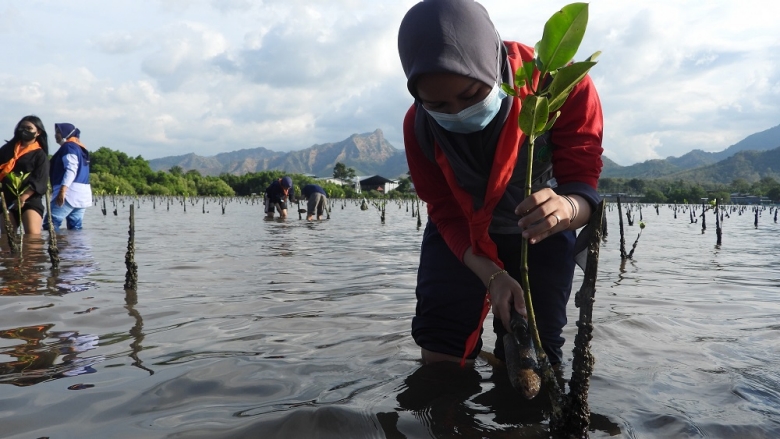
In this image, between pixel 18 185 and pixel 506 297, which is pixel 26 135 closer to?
pixel 18 185

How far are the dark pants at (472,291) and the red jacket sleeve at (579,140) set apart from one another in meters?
0.51

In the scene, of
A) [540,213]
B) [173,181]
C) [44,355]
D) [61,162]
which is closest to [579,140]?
[540,213]

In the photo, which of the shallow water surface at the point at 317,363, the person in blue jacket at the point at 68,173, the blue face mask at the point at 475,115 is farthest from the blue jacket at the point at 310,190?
the blue face mask at the point at 475,115

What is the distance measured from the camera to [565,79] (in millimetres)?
1703

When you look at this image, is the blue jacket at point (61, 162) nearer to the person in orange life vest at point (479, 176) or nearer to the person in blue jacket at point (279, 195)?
the person in orange life vest at point (479, 176)

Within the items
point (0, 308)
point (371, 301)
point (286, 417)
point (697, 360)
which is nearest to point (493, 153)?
point (286, 417)

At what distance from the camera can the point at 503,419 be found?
7.07 feet

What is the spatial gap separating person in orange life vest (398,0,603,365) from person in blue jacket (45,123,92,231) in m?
7.93

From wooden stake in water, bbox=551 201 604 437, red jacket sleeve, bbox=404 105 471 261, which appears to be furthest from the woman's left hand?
red jacket sleeve, bbox=404 105 471 261

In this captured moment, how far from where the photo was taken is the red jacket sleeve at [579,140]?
208 centimetres

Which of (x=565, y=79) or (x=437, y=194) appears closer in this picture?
(x=565, y=79)

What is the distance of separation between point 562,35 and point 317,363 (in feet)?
6.92

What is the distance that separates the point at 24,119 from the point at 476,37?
26.4 feet

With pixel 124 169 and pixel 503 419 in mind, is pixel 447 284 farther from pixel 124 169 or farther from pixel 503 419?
Answer: pixel 124 169
